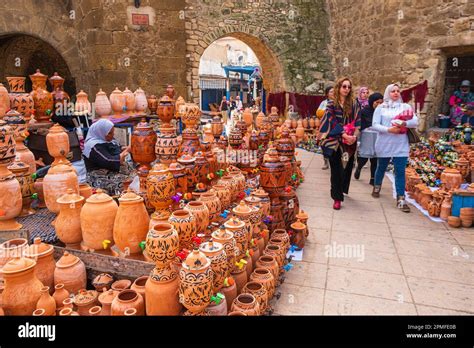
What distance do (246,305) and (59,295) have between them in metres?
1.22

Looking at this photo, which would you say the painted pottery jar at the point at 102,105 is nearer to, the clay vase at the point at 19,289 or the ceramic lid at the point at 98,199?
the ceramic lid at the point at 98,199

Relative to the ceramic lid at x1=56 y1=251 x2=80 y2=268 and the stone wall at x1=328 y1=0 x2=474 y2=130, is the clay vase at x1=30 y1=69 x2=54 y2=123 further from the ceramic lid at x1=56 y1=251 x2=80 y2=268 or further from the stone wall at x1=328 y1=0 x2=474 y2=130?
the stone wall at x1=328 y1=0 x2=474 y2=130

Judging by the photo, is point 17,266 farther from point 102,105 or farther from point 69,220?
point 102,105

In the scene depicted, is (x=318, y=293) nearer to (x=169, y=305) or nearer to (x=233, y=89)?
(x=169, y=305)

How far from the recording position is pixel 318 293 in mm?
2779

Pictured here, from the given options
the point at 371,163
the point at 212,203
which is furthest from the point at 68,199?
the point at 371,163

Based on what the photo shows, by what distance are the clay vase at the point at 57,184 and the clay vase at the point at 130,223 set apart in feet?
2.38

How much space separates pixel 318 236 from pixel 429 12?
19.7ft

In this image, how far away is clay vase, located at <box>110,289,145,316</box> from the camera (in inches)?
80.0

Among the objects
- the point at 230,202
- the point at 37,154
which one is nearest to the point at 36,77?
the point at 37,154

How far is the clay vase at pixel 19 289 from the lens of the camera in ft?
6.66

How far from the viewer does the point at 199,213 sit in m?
2.58

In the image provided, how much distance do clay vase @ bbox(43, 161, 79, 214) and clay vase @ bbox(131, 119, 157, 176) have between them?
64 centimetres

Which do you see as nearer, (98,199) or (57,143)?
(98,199)
